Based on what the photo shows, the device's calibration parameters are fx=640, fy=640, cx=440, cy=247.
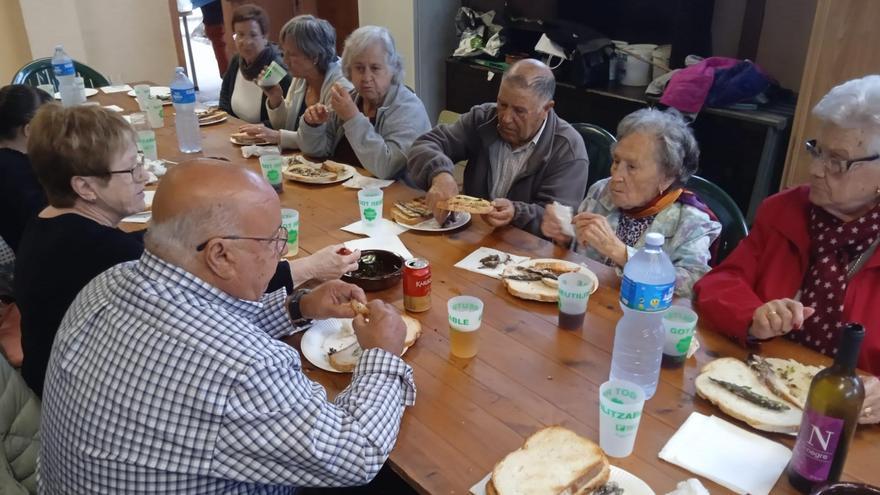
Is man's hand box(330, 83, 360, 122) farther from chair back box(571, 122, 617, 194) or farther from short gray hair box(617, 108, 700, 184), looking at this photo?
short gray hair box(617, 108, 700, 184)

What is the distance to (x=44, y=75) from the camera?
4.47 meters

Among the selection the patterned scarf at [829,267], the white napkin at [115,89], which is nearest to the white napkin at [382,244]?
the patterned scarf at [829,267]

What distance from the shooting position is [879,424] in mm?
1254

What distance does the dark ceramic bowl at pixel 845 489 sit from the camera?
1012 millimetres

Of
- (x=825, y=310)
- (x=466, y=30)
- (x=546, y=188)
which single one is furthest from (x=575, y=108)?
(x=825, y=310)

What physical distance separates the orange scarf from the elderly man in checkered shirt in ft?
3.58

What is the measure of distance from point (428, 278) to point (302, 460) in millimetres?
666

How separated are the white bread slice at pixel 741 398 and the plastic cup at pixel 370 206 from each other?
1.21 m

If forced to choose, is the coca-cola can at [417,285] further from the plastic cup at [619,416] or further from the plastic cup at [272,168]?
the plastic cup at [272,168]

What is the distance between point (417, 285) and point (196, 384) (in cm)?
70

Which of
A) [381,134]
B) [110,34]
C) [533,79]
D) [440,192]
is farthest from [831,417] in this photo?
[110,34]

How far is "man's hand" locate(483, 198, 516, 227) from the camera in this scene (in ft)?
7.14

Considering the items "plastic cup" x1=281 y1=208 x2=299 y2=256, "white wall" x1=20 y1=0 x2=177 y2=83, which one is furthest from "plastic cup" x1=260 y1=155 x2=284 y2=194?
"white wall" x1=20 y1=0 x2=177 y2=83

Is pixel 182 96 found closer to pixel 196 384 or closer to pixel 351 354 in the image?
pixel 351 354
